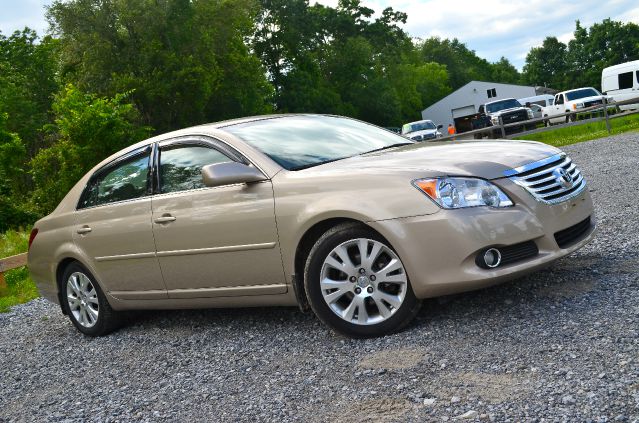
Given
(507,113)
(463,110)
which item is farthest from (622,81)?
(463,110)

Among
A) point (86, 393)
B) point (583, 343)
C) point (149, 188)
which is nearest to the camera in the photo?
point (583, 343)

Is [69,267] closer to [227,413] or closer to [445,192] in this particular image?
[227,413]

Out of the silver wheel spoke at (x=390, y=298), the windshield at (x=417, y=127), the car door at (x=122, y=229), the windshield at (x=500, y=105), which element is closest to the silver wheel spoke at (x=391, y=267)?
the silver wheel spoke at (x=390, y=298)

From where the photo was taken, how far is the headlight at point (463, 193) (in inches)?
170

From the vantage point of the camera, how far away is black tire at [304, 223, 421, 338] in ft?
14.9

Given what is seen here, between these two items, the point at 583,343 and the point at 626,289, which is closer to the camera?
the point at 583,343

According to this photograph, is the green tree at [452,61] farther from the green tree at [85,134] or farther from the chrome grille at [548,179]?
the chrome grille at [548,179]

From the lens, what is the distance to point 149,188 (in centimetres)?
585

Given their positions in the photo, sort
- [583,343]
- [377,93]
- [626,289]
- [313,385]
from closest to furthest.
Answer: [583,343], [313,385], [626,289], [377,93]

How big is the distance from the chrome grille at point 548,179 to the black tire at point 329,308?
0.91 metres

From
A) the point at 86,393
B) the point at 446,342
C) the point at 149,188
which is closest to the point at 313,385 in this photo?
the point at 446,342

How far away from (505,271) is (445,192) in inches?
22.9

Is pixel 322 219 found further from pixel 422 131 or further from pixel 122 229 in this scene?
pixel 422 131

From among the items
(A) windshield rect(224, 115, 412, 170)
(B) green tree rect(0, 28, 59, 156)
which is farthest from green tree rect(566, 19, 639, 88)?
(A) windshield rect(224, 115, 412, 170)
